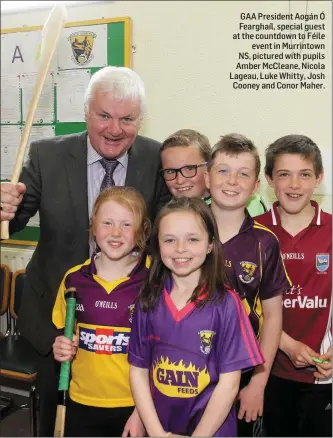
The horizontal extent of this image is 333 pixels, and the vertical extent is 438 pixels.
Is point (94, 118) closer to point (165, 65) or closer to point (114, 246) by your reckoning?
point (114, 246)

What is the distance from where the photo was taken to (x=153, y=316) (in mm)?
1146

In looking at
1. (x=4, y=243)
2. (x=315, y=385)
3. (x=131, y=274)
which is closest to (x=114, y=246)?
(x=131, y=274)

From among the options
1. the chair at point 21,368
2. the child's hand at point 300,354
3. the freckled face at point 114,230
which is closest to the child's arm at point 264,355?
the child's hand at point 300,354

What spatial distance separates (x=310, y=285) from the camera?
54.1 inches

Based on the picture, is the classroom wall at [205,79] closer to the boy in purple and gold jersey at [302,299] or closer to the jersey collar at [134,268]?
the boy in purple and gold jersey at [302,299]

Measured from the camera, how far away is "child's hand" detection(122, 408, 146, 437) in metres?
1.20

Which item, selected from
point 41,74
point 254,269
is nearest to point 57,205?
point 41,74

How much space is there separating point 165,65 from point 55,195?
890 mm

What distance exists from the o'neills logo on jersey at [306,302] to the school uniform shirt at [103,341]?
458 mm

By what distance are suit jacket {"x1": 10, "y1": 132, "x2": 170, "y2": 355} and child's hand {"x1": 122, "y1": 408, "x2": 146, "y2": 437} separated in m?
0.40

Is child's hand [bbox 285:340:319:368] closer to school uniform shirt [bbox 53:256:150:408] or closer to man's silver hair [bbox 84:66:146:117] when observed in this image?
school uniform shirt [bbox 53:256:150:408]

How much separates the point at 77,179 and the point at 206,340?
2.17 ft

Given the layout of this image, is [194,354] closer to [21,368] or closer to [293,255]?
[293,255]

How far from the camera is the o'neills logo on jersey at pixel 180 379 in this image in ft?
3.61
